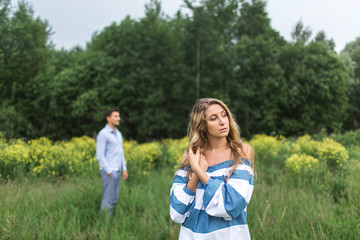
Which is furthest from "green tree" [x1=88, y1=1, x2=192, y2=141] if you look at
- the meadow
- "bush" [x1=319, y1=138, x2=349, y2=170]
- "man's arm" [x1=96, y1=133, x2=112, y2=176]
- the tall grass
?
"man's arm" [x1=96, y1=133, x2=112, y2=176]

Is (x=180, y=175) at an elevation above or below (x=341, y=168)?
above

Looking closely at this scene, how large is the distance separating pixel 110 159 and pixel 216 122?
11.2ft

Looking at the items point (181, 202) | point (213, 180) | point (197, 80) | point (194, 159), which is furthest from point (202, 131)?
point (197, 80)

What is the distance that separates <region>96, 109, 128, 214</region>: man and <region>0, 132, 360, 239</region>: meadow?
23cm

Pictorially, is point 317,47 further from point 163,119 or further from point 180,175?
point 180,175

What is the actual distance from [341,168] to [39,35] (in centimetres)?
1286

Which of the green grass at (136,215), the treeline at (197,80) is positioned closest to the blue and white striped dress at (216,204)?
the green grass at (136,215)

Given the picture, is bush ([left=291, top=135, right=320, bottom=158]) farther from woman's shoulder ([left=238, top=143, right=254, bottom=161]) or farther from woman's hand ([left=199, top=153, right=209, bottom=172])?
woman's hand ([left=199, top=153, right=209, bottom=172])

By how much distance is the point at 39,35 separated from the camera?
12219mm

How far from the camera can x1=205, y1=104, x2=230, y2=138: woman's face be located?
1742 mm

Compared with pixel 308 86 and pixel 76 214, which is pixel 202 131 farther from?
pixel 308 86

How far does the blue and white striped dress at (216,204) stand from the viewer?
63.0 inches

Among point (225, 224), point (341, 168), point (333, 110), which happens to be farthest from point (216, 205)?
point (333, 110)

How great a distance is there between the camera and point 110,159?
15.5ft
